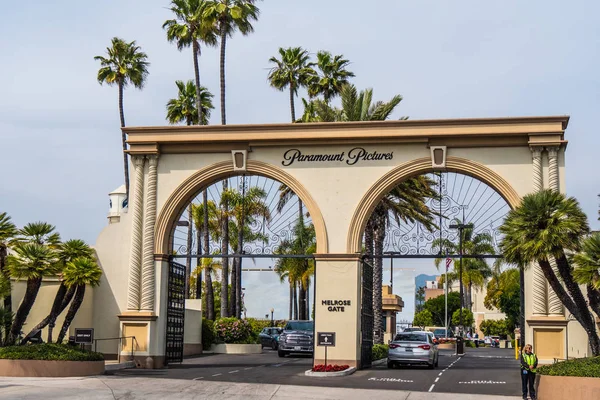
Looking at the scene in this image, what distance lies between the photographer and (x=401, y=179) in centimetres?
2869

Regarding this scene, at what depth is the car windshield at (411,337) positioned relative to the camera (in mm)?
30819

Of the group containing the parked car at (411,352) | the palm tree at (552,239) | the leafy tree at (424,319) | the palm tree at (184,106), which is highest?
the palm tree at (184,106)

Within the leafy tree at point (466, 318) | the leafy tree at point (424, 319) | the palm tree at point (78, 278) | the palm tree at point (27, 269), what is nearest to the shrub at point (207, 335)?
the palm tree at point (78, 278)

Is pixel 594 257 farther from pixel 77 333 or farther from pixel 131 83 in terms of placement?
pixel 131 83

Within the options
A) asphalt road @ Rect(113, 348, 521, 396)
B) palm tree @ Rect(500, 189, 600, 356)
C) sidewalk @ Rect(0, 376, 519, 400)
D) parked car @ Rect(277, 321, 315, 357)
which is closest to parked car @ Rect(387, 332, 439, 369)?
asphalt road @ Rect(113, 348, 521, 396)

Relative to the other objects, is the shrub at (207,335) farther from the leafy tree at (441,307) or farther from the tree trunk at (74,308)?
the leafy tree at (441,307)

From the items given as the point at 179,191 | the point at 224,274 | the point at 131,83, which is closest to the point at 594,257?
the point at 179,191

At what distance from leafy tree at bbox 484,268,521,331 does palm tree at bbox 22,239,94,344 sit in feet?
185

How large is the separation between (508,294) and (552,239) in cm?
6691

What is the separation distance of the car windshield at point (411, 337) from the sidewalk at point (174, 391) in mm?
9218

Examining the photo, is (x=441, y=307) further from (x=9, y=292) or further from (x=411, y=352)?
(x=9, y=292)

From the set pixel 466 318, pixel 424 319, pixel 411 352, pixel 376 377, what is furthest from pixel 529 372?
pixel 424 319

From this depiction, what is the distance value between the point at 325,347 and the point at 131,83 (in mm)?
31056

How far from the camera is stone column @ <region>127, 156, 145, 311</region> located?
29.5 meters
